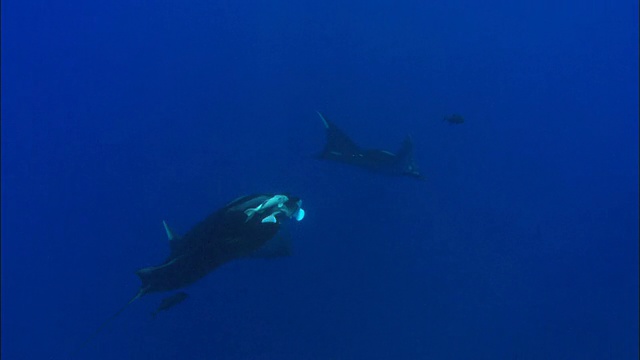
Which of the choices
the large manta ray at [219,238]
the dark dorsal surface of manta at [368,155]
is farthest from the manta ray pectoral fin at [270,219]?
the dark dorsal surface of manta at [368,155]

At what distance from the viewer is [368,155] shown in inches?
363

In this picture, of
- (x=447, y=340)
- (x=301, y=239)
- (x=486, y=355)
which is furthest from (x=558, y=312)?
(x=301, y=239)

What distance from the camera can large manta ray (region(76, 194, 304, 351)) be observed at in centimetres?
496

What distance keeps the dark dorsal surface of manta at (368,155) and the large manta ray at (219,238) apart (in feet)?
13.6

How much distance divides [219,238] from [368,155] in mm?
4719

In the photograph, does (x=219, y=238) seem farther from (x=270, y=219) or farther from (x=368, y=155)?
(x=368, y=155)

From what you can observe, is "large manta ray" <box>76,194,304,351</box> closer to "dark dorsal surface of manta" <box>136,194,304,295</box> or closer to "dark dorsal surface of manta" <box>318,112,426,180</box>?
"dark dorsal surface of manta" <box>136,194,304,295</box>

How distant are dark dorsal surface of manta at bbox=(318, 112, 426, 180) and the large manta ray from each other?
4133 mm


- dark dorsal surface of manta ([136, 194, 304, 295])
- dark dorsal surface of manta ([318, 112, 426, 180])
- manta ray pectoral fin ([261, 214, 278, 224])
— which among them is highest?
dark dorsal surface of manta ([318, 112, 426, 180])

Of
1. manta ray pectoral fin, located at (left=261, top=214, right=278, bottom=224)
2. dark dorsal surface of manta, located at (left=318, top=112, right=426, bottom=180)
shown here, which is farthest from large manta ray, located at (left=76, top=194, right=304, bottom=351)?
dark dorsal surface of manta, located at (left=318, top=112, right=426, bottom=180)

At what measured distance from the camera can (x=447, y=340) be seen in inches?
427

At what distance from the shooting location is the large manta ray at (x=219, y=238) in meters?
4.96

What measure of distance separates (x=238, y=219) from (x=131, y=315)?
25.0 feet

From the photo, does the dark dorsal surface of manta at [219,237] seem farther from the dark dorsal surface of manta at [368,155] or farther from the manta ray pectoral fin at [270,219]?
the dark dorsal surface of manta at [368,155]
